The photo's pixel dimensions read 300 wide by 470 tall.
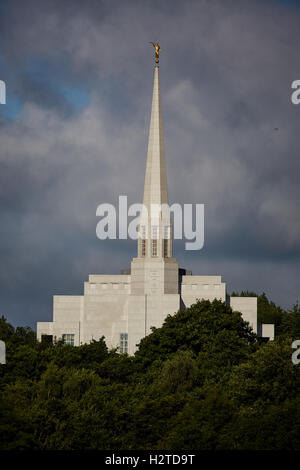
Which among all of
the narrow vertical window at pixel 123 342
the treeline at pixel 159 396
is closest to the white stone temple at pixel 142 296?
the narrow vertical window at pixel 123 342

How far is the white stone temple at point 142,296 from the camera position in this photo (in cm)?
10350

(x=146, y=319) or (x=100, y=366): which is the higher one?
(x=146, y=319)

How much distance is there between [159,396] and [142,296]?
36.1m

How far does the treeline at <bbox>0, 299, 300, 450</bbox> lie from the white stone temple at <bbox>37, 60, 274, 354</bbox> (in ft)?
50.0

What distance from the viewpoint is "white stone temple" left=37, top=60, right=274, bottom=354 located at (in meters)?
104

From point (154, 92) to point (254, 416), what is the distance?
55.1 metres

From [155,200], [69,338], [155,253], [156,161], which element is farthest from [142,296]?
[156,161]

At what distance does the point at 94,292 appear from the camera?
106125mm

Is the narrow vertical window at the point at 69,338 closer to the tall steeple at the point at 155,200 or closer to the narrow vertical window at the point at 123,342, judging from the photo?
the narrow vertical window at the point at 123,342

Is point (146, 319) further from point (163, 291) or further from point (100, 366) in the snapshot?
point (100, 366)

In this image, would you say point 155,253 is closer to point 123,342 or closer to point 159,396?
point 123,342

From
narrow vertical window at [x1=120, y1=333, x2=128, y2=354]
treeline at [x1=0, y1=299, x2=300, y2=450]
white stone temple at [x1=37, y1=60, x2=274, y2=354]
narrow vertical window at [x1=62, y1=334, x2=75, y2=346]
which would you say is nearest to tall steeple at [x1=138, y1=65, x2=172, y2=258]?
white stone temple at [x1=37, y1=60, x2=274, y2=354]
